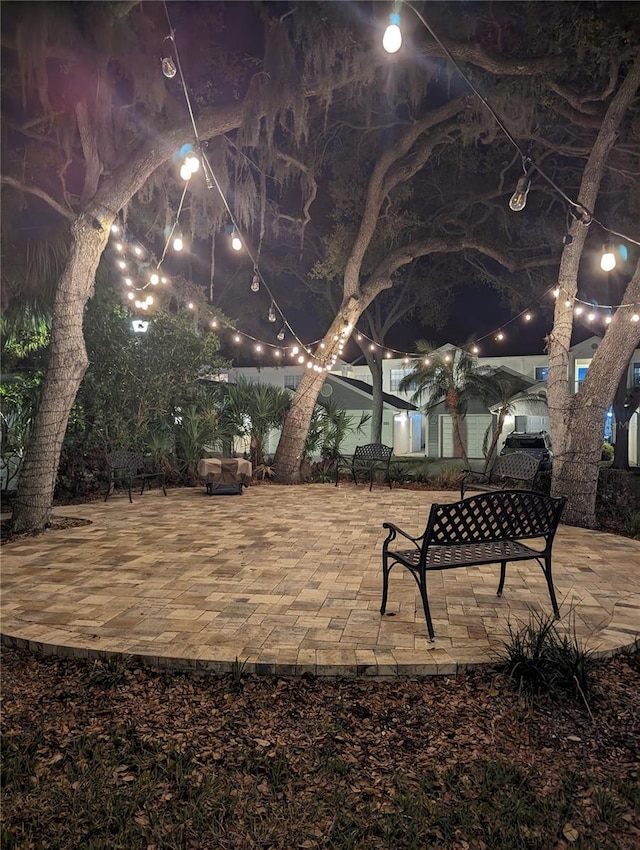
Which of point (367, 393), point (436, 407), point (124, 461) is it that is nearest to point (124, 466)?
point (124, 461)

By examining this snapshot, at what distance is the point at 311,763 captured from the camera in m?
2.17

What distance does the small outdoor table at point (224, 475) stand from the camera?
32.1 ft

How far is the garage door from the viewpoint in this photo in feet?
75.8

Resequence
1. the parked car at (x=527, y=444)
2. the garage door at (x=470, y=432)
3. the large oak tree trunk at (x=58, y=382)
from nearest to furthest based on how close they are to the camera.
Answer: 1. the large oak tree trunk at (x=58, y=382)
2. the parked car at (x=527, y=444)
3. the garage door at (x=470, y=432)

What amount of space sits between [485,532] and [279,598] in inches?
64.0

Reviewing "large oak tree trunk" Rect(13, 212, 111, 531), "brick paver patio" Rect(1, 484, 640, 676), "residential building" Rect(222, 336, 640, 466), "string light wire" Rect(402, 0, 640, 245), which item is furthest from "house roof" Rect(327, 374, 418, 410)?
"large oak tree trunk" Rect(13, 212, 111, 531)

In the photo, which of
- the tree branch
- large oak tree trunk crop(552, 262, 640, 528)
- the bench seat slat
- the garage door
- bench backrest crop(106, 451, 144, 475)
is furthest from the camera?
the garage door

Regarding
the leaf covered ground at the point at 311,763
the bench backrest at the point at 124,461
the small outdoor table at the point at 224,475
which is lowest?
the leaf covered ground at the point at 311,763

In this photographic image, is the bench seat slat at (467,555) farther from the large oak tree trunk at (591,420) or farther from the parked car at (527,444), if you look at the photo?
the parked car at (527,444)

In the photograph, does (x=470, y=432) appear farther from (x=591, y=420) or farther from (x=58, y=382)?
(x=58, y=382)

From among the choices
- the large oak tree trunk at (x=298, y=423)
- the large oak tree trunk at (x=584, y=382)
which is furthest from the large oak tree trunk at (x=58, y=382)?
the large oak tree trunk at (x=584, y=382)

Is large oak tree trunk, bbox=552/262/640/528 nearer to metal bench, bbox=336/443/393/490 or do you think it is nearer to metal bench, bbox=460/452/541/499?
metal bench, bbox=460/452/541/499

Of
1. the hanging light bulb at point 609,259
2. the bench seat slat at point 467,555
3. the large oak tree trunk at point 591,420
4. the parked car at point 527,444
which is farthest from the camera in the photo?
the parked car at point 527,444

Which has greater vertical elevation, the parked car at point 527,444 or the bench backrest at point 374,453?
the parked car at point 527,444
